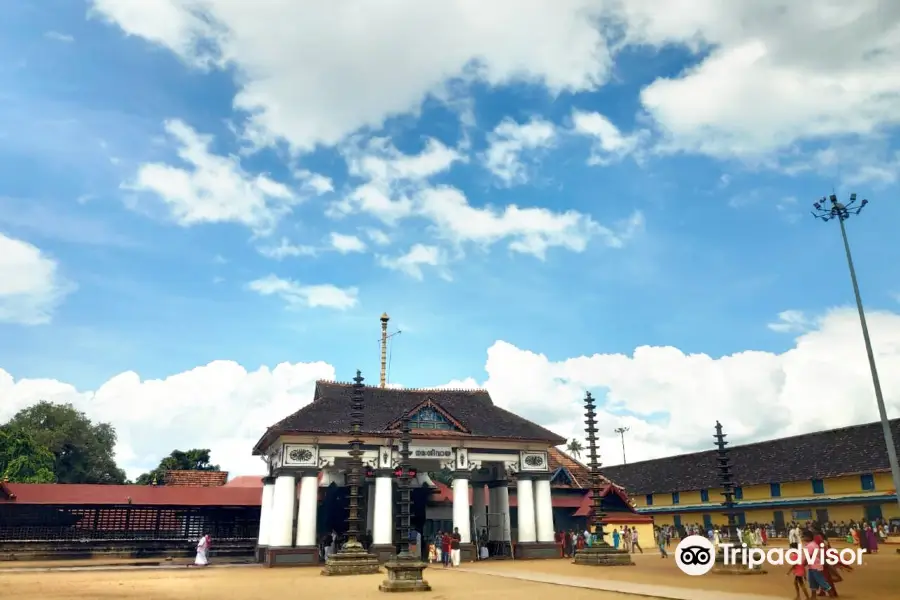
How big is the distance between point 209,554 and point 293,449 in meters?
8.71

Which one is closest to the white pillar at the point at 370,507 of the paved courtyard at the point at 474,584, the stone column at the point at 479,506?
the stone column at the point at 479,506

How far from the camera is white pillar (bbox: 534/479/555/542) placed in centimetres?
3066

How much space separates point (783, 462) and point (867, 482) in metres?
7.02

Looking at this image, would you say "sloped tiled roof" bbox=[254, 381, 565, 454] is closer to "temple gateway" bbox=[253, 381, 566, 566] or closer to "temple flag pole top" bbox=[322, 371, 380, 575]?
"temple gateway" bbox=[253, 381, 566, 566]


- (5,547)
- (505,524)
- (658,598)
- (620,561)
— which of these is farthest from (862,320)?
(5,547)

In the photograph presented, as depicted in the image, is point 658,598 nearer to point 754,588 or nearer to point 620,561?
point 754,588

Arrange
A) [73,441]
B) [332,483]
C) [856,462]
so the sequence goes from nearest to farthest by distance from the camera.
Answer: [332,483]
[856,462]
[73,441]

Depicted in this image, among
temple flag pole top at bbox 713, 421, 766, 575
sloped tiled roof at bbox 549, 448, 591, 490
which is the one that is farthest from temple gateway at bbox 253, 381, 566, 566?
temple flag pole top at bbox 713, 421, 766, 575

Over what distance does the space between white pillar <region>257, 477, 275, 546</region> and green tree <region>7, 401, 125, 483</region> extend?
43.9m

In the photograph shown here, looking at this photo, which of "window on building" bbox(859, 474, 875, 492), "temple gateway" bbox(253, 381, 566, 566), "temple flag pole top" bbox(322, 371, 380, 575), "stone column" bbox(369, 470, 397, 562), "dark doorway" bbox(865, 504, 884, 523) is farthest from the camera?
"window on building" bbox(859, 474, 875, 492)

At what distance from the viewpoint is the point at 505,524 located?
32562mm

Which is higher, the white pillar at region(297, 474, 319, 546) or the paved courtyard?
the white pillar at region(297, 474, 319, 546)

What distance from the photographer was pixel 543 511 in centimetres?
3080

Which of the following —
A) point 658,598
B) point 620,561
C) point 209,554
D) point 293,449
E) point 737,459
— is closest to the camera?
point 658,598
